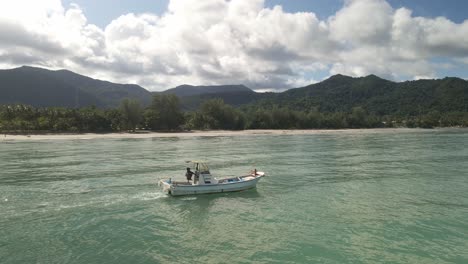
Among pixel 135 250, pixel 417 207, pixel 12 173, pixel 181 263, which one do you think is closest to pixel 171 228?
pixel 135 250

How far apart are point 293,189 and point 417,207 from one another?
1127cm

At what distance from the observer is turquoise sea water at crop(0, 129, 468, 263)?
64.2 feet

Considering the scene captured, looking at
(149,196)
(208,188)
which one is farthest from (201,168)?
(149,196)

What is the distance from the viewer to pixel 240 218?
26.3 m

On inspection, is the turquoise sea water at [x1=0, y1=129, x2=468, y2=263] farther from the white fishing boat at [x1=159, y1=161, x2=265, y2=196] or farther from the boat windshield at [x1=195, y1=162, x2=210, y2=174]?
the boat windshield at [x1=195, y1=162, x2=210, y2=174]

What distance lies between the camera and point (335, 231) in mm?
22906

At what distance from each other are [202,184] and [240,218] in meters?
7.74

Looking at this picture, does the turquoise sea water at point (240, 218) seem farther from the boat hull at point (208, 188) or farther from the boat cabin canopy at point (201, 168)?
the boat cabin canopy at point (201, 168)

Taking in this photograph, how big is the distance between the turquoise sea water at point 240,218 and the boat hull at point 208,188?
0.76m

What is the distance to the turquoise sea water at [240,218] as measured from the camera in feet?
64.2

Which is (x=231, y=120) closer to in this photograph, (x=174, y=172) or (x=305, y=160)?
(x=305, y=160)

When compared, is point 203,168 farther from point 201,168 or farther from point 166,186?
point 166,186

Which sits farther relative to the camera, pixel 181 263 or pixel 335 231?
pixel 335 231

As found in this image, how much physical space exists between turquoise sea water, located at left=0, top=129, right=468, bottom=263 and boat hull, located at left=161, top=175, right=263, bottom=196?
760 millimetres
